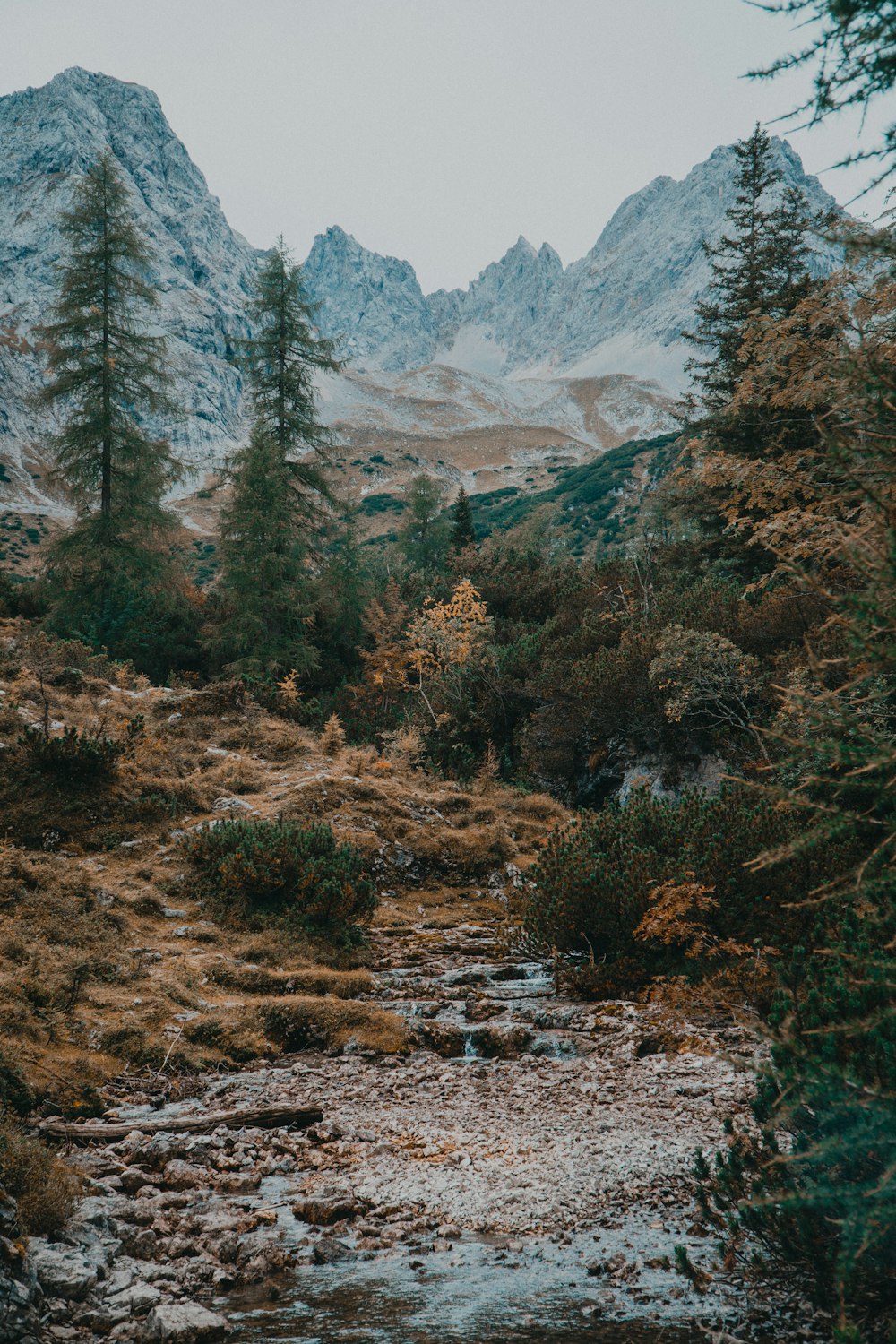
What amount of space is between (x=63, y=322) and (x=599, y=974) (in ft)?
71.9

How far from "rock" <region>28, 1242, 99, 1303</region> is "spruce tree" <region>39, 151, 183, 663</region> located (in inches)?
708

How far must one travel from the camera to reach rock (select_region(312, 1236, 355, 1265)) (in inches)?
147

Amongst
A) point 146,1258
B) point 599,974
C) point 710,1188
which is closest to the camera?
point 710,1188

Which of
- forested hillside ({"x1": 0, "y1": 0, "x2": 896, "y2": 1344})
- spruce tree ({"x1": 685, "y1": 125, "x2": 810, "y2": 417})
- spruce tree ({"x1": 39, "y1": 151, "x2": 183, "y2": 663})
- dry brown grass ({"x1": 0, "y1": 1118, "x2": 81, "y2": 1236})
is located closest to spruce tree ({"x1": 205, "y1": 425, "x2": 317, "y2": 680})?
forested hillside ({"x1": 0, "y1": 0, "x2": 896, "y2": 1344})

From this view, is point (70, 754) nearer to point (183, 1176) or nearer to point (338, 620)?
point (183, 1176)

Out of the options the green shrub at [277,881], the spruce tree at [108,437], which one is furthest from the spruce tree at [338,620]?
the green shrub at [277,881]

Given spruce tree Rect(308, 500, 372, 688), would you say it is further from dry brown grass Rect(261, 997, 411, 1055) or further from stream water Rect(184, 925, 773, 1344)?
stream water Rect(184, 925, 773, 1344)

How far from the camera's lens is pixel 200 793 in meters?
11.1

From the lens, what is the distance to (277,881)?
8930 mm

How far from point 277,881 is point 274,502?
14860 mm

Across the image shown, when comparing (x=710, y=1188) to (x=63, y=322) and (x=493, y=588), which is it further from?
(x=63, y=322)

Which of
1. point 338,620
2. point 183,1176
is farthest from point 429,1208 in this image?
point 338,620

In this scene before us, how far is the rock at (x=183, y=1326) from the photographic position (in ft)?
9.94

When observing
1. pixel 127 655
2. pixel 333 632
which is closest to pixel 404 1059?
pixel 127 655
